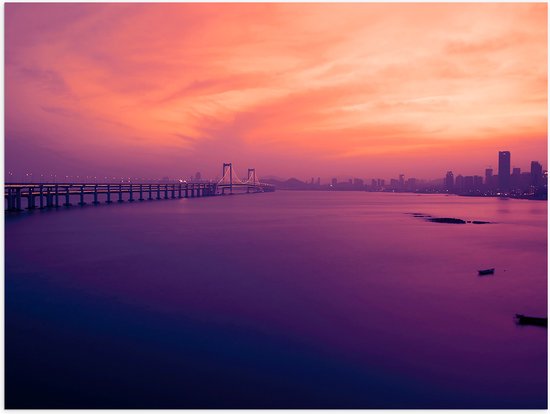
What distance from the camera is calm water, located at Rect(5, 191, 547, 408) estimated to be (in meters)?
4.68

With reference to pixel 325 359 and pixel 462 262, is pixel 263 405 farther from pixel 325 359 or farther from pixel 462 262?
pixel 462 262

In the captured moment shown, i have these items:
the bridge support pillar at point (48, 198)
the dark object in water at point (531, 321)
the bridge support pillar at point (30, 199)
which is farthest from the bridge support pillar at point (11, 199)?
the dark object in water at point (531, 321)

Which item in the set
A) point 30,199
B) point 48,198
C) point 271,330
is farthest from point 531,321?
point 48,198

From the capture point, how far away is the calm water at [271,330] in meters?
4.68

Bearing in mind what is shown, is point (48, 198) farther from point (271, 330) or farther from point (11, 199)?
point (271, 330)

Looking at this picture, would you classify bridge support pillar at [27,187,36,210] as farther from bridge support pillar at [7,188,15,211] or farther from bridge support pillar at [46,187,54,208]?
bridge support pillar at [46,187,54,208]

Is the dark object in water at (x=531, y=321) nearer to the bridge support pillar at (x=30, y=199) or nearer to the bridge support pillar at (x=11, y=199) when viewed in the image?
the bridge support pillar at (x=30, y=199)

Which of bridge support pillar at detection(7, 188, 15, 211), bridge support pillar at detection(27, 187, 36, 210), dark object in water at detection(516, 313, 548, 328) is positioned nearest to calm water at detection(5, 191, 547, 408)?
dark object in water at detection(516, 313, 548, 328)

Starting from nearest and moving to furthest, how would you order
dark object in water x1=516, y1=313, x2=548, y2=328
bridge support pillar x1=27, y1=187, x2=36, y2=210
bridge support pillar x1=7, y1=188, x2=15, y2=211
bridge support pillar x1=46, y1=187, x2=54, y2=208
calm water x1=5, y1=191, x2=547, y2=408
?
calm water x1=5, y1=191, x2=547, y2=408, dark object in water x1=516, y1=313, x2=548, y2=328, bridge support pillar x1=7, y1=188, x2=15, y2=211, bridge support pillar x1=27, y1=187, x2=36, y2=210, bridge support pillar x1=46, y1=187, x2=54, y2=208

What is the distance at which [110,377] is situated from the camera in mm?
4820

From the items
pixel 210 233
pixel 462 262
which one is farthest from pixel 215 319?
pixel 210 233

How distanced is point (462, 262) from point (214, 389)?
10.1 meters

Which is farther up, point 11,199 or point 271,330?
point 11,199

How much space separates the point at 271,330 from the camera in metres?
6.56
